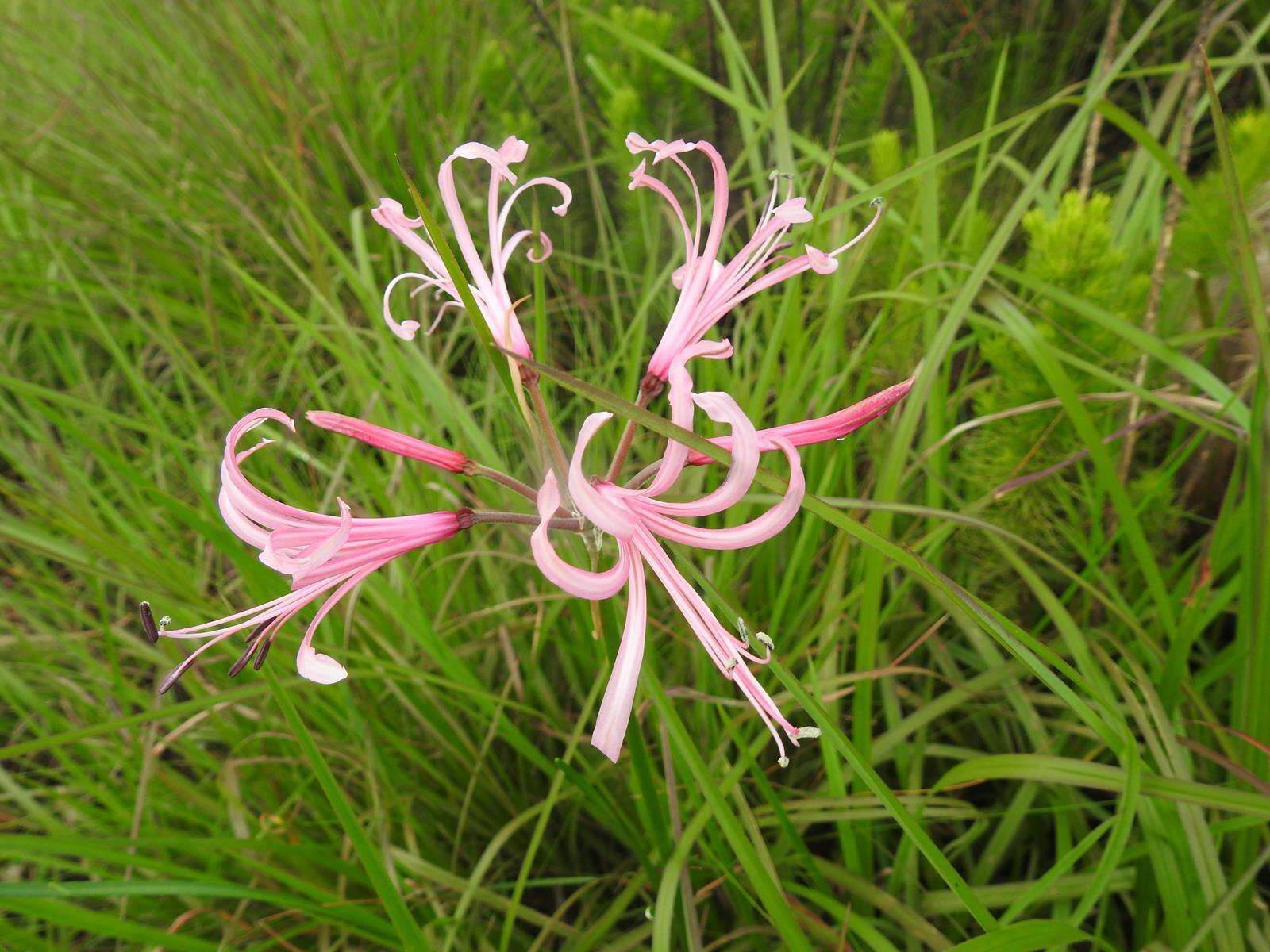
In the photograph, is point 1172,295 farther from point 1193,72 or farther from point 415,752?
point 415,752

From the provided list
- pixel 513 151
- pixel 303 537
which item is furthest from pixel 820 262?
pixel 303 537

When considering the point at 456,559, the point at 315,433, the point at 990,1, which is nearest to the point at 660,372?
the point at 456,559

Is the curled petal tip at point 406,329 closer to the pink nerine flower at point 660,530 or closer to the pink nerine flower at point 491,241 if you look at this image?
A: the pink nerine flower at point 491,241

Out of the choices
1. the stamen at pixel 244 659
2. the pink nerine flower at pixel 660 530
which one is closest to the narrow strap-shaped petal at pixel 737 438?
the pink nerine flower at pixel 660 530

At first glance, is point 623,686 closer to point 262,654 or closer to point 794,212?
point 262,654

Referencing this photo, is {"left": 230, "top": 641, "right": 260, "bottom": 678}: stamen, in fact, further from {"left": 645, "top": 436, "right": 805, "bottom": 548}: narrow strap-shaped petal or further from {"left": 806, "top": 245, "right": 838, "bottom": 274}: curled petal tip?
{"left": 806, "top": 245, "right": 838, "bottom": 274}: curled petal tip

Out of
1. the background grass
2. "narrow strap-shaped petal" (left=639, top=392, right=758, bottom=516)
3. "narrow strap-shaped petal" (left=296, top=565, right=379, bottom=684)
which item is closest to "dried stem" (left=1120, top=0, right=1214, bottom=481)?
the background grass

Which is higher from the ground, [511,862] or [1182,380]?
[1182,380]
